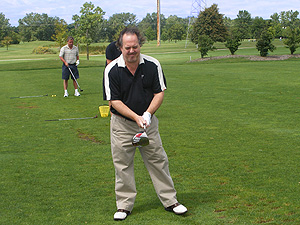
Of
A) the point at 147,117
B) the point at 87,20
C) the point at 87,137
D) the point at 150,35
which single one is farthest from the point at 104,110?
the point at 150,35

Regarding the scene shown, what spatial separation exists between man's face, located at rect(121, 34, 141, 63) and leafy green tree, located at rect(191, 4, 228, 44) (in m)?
70.5

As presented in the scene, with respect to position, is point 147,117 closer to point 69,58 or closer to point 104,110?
point 104,110

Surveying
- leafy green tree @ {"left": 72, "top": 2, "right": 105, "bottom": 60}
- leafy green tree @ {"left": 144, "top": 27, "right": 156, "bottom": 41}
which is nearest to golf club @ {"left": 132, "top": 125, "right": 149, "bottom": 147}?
leafy green tree @ {"left": 72, "top": 2, "right": 105, "bottom": 60}

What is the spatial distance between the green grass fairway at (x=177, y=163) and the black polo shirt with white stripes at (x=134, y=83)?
133cm

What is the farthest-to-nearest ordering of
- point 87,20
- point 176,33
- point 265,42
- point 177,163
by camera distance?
point 176,33 < point 87,20 < point 265,42 < point 177,163

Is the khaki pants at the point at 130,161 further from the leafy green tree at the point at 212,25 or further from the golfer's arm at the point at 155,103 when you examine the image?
the leafy green tree at the point at 212,25

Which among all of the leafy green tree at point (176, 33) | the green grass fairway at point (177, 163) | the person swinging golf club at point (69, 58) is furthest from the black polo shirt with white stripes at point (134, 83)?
the leafy green tree at point (176, 33)

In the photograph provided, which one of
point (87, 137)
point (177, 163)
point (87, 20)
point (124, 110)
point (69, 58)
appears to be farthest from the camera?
point (87, 20)

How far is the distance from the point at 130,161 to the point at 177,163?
7.76 feet

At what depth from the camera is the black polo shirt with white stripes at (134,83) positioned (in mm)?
4859

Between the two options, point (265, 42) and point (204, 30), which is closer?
point (265, 42)

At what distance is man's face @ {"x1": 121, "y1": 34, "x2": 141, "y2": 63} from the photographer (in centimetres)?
469

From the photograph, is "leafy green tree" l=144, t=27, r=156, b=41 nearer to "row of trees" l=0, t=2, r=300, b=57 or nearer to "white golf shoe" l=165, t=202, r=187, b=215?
"row of trees" l=0, t=2, r=300, b=57

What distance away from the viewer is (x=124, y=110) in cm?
482
